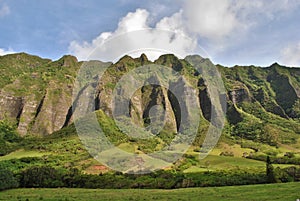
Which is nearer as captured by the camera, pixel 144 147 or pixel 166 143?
pixel 144 147

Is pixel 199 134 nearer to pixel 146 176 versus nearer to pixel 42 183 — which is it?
pixel 146 176

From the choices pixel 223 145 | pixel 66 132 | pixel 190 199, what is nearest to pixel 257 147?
pixel 223 145

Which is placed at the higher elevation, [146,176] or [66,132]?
[66,132]

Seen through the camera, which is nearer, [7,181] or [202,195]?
[202,195]

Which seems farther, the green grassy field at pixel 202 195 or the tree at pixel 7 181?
the tree at pixel 7 181

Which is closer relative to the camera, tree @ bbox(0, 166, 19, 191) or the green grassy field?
the green grassy field

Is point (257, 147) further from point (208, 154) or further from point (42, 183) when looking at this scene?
point (42, 183)

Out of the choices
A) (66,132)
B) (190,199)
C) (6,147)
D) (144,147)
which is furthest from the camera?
(66,132)

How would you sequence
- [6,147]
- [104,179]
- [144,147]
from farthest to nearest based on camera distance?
[6,147]
[144,147]
[104,179]

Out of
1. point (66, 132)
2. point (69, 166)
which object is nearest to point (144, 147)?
point (69, 166)

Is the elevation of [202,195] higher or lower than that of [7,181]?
higher
